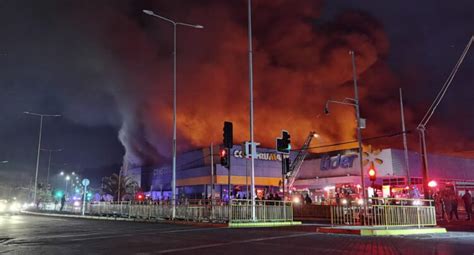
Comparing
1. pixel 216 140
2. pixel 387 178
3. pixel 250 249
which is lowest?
pixel 250 249

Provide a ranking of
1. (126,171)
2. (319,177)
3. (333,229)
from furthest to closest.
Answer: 1. (126,171)
2. (319,177)
3. (333,229)

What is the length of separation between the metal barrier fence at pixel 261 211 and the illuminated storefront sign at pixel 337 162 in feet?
94.6

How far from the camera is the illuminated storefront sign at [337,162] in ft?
161

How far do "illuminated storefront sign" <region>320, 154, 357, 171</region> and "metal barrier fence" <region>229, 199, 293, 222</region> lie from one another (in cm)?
2884

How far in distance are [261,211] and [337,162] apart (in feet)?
105

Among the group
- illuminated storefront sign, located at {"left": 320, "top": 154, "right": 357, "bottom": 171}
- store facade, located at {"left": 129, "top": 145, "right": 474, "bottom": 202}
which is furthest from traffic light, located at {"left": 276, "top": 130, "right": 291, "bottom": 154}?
illuminated storefront sign, located at {"left": 320, "top": 154, "right": 357, "bottom": 171}

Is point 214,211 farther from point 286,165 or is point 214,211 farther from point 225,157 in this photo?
point 286,165

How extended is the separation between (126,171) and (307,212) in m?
56.0

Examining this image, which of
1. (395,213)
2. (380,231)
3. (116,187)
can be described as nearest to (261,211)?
(395,213)

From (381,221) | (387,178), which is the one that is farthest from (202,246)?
(387,178)

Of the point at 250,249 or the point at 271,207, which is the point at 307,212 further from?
the point at 250,249

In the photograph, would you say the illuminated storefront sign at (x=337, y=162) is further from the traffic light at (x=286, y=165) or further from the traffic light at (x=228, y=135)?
the traffic light at (x=228, y=135)

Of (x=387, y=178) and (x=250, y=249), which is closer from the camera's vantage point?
(x=250, y=249)

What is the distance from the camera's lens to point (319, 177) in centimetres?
5247
